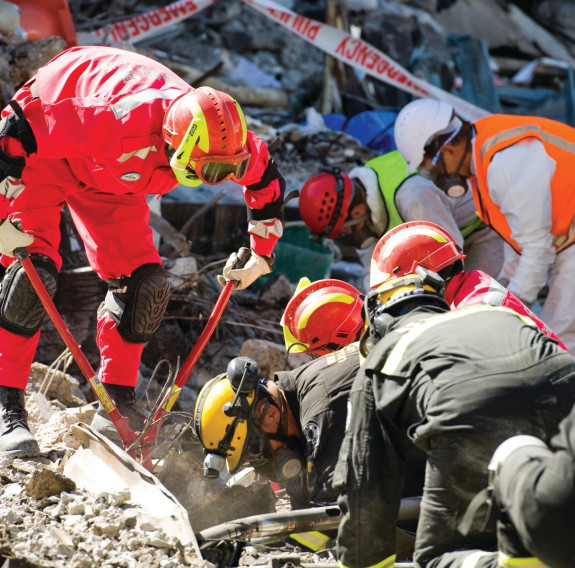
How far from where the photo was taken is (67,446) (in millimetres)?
4078

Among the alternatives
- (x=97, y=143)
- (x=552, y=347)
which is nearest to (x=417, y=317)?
(x=552, y=347)

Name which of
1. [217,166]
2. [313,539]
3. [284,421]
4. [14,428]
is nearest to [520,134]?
[217,166]

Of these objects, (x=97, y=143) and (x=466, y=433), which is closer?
(x=466, y=433)

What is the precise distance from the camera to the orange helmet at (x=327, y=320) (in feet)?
13.7

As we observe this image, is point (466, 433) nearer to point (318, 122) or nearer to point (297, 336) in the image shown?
point (297, 336)

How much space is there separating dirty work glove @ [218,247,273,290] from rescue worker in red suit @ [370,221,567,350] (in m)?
0.75

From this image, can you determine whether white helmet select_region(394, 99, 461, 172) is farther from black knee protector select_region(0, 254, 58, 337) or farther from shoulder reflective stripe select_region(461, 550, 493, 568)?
shoulder reflective stripe select_region(461, 550, 493, 568)

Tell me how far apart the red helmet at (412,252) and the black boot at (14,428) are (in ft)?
5.60

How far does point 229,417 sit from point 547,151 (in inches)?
102

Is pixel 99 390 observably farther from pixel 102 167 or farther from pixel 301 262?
pixel 301 262

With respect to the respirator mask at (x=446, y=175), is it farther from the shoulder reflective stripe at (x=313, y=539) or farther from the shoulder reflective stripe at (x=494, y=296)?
the shoulder reflective stripe at (x=313, y=539)

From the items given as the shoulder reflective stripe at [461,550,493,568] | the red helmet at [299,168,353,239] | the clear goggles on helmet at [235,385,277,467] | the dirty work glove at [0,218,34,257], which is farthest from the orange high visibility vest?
the shoulder reflective stripe at [461,550,493,568]

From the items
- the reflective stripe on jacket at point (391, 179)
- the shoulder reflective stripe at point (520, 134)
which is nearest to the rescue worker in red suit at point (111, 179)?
the shoulder reflective stripe at point (520, 134)

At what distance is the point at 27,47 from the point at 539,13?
33.1 ft
